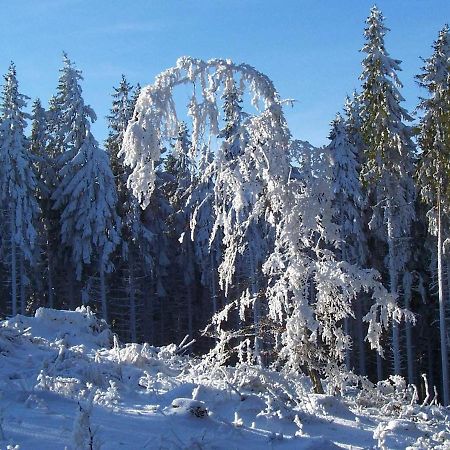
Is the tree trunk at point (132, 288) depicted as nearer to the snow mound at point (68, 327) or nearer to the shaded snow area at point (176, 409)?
the snow mound at point (68, 327)

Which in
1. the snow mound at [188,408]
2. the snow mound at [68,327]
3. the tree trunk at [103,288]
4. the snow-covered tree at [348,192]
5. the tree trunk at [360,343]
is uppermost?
the snow-covered tree at [348,192]

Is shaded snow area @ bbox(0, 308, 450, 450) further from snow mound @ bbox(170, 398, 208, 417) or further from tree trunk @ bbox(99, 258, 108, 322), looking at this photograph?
tree trunk @ bbox(99, 258, 108, 322)

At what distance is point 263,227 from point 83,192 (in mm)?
19312

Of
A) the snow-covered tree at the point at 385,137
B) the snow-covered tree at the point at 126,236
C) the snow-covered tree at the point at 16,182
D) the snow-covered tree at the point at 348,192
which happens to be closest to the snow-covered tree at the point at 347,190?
the snow-covered tree at the point at 348,192

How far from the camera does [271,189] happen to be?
25.5ft

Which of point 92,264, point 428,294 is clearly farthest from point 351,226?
point 92,264

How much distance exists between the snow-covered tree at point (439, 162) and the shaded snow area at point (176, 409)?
14.9 metres

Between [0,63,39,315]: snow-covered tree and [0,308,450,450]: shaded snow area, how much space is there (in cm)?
2043

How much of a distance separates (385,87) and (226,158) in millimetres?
17961

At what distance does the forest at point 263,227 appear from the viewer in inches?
316

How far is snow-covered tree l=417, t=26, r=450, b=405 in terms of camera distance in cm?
2203

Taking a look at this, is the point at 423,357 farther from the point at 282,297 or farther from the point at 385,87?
the point at 282,297

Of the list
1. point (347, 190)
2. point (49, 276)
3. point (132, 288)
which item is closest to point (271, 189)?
point (347, 190)

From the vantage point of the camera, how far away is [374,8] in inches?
933
